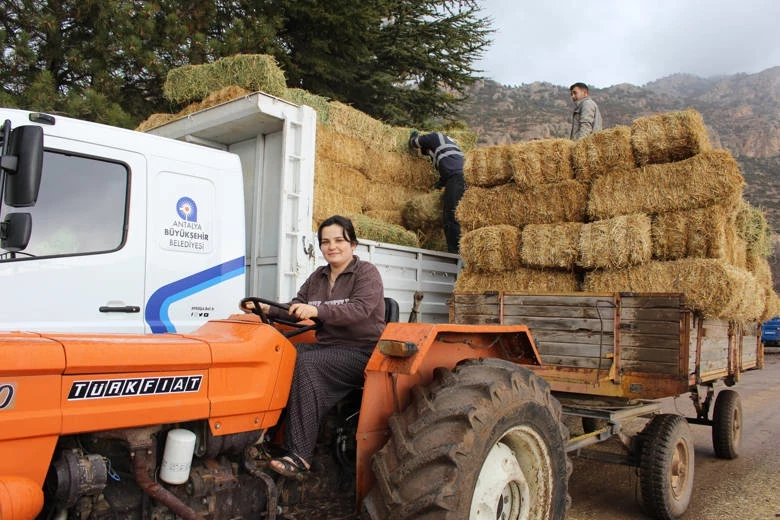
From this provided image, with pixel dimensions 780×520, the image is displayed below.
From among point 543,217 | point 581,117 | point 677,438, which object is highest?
point 581,117

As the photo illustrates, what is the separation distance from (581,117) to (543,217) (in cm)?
195

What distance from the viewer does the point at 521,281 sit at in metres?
6.41

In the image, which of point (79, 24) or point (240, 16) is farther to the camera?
point (240, 16)

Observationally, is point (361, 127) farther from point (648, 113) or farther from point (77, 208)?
point (648, 113)

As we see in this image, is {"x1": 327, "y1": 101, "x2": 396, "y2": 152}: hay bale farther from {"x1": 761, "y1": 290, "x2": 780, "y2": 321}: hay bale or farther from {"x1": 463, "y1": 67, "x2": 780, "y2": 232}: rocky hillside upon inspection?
{"x1": 463, "y1": 67, "x2": 780, "y2": 232}: rocky hillside

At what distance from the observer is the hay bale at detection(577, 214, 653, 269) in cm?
569

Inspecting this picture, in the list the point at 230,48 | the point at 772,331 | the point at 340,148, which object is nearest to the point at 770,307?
the point at 340,148

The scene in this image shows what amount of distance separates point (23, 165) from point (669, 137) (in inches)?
208

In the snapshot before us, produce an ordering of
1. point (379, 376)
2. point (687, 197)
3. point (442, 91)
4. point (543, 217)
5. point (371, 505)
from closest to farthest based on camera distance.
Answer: point (371, 505) → point (379, 376) → point (687, 197) → point (543, 217) → point (442, 91)

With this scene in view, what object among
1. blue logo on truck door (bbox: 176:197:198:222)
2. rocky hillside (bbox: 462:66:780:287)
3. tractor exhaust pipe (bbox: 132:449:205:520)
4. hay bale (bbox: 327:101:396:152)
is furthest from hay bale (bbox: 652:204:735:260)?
rocky hillside (bbox: 462:66:780:287)

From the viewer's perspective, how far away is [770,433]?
24.8ft

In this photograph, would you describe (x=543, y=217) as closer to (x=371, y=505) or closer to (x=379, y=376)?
(x=379, y=376)

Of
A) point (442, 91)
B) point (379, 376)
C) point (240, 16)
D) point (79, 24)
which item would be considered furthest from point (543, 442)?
point (442, 91)

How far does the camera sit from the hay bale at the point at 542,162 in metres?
6.59
